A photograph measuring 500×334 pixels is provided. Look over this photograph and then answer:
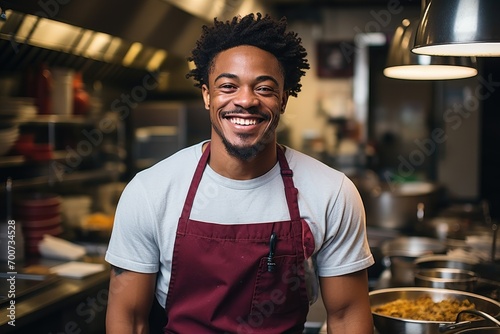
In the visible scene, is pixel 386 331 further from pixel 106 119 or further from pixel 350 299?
pixel 106 119

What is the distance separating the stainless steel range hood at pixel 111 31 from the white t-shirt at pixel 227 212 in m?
1.03

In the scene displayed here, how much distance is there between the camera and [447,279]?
8.35ft

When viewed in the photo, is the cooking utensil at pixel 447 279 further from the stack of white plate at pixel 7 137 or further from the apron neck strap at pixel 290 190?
the stack of white plate at pixel 7 137

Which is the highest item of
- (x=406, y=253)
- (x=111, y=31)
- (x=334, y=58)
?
(x=334, y=58)

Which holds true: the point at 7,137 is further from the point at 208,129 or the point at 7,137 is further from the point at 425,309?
the point at 425,309

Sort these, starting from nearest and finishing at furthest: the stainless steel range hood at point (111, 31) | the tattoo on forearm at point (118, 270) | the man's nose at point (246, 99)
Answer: the man's nose at point (246, 99)
the tattoo on forearm at point (118, 270)
the stainless steel range hood at point (111, 31)

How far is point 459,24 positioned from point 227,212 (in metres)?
0.79

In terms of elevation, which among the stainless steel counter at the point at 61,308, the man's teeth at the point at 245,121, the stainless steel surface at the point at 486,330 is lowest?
the stainless steel counter at the point at 61,308

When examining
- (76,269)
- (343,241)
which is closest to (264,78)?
(343,241)

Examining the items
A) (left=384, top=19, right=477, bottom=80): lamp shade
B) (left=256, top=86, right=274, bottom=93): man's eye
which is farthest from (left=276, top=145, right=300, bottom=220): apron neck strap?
(left=384, top=19, right=477, bottom=80): lamp shade

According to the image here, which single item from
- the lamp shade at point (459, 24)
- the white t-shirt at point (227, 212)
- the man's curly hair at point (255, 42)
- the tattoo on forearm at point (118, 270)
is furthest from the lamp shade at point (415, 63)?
the tattoo on forearm at point (118, 270)

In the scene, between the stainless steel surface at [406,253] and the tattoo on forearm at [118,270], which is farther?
the stainless steel surface at [406,253]

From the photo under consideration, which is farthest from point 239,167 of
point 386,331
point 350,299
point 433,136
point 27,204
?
point 433,136

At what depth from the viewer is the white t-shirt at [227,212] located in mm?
1883
